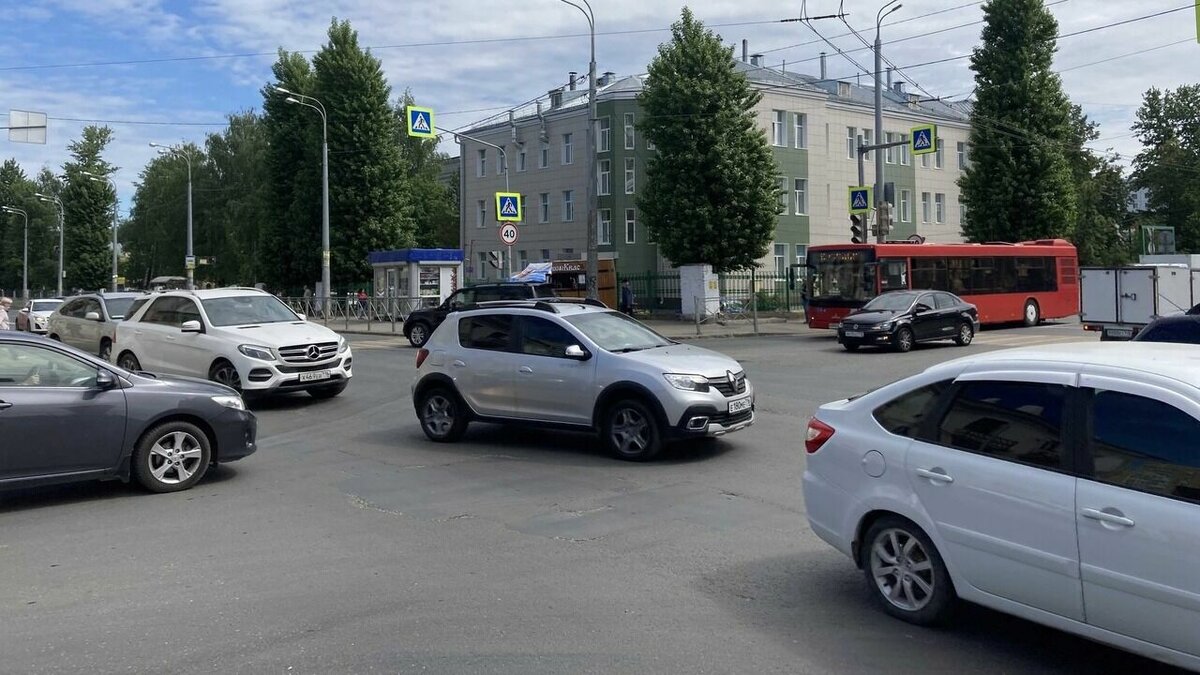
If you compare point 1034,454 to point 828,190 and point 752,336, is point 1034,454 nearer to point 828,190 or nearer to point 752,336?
point 752,336

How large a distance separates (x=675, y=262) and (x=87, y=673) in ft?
117

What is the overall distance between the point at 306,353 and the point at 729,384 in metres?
7.26

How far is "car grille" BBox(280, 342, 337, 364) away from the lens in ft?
Answer: 47.7

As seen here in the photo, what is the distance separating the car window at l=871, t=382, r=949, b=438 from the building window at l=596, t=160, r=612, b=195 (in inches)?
1928

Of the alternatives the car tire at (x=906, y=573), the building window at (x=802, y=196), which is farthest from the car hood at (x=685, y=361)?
the building window at (x=802, y=196)

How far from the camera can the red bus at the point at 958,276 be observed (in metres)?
28.9

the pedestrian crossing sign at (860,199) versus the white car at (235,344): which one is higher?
the pedestrian crossing sign at (860,199)

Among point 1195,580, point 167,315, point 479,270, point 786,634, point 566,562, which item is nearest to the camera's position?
point 1195,580

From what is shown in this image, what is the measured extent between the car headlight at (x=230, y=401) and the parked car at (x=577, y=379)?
8.90 feet

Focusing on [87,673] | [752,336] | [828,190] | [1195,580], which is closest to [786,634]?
[1195,580]

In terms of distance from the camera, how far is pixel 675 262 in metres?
39.8

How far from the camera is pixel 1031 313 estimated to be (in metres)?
33.7

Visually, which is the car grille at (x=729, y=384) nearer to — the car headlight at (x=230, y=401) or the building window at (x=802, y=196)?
the car headlight at (x=230, y=401)

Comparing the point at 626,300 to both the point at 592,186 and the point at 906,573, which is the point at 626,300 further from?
the point at 906,573
